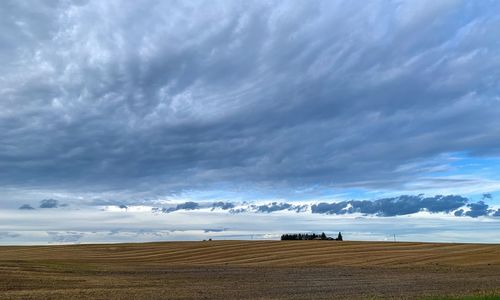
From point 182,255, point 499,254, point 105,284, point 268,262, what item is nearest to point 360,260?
A: point 268,262

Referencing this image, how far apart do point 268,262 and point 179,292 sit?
1528 inches

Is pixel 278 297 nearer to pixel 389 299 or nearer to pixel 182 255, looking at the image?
pixel 389 299

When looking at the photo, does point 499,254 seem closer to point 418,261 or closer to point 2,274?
point 418,261

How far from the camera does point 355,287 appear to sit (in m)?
35.7

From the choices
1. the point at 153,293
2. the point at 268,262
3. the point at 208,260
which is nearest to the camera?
the point at 153,293

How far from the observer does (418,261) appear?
215ft

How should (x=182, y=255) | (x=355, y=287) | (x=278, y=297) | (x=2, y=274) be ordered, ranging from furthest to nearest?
(x=182, y=255) < (x=2, y=274) < (x=355, y=287) < (x=278, y=297)

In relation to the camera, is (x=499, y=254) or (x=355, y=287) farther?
(x=499, y=254)

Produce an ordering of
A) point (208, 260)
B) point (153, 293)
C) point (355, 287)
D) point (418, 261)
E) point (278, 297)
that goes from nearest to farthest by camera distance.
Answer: point (278, 297), point (153, 293), point (355, 287), point (418, 261), point (208, 260)

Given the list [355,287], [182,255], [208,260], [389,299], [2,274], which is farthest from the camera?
[182,255]

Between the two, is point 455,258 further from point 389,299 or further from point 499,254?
point 389,299

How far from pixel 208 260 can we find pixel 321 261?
1808 centimetres

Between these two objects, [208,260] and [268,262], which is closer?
[268,262]

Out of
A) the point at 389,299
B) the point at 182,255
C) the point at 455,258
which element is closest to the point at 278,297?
the point at 389,299
